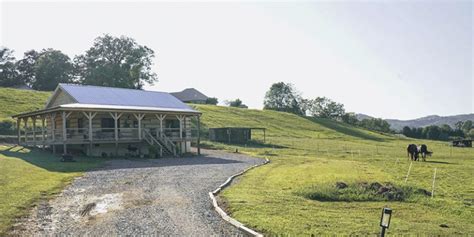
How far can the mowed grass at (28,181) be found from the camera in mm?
11586

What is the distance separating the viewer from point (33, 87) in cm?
8562

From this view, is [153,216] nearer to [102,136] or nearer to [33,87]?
[102,136]

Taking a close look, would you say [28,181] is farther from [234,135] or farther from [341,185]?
[234,135]

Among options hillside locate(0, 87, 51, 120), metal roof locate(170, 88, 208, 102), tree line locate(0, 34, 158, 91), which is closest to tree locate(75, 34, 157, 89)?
tree line locate(0, 34, 158, 91)

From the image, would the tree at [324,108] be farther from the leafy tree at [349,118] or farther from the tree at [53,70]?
the tree at [53,70]

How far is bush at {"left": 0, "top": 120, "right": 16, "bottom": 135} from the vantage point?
39.6 metres

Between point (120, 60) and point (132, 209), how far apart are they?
68.4 meters

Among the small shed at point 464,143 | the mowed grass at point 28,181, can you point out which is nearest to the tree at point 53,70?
the mowed grass at point 28,181

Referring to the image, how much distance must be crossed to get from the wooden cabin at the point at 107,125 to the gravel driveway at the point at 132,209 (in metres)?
11.7

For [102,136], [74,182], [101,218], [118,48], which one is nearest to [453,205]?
[101,218]

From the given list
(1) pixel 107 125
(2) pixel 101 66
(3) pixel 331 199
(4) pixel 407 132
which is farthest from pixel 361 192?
(4) pixel 407 132

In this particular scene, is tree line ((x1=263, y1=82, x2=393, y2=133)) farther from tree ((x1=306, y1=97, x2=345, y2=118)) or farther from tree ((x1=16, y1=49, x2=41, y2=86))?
tree ((x1=16, y1=49, x2=41, y2=86))

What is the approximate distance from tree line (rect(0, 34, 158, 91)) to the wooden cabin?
3519 centimetres

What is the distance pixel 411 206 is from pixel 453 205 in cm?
133
